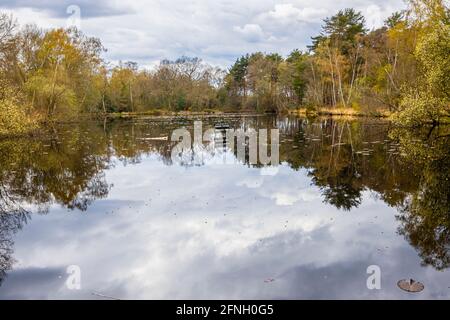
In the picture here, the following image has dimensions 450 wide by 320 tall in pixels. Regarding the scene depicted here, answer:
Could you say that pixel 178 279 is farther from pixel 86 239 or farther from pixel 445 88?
pixel 445 88

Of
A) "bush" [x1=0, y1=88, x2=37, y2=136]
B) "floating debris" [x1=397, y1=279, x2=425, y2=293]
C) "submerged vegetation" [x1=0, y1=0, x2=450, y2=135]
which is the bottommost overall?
"floating debris" [x1=397, y1=279, x2=425, y2=293]

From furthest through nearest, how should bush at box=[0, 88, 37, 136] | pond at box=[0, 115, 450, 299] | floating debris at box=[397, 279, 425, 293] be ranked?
bush at box=[0, 88, 37, 136] < pond at box=[0, 115, 450, 299] < floating debris at box=[397, 279, 425, 293]

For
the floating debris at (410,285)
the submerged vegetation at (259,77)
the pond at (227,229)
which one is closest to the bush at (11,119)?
the submerged vegetation at (259,77)

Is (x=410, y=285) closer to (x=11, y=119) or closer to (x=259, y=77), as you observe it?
(x=11, y=119)

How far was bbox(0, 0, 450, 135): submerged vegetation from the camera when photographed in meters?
24.7

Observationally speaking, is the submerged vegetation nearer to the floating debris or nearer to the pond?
the pond

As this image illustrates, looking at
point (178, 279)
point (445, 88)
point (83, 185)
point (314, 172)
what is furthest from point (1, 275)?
point (445, 88)

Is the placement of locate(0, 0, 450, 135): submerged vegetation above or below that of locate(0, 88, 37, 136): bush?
above

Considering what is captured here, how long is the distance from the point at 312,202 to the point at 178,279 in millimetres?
5342

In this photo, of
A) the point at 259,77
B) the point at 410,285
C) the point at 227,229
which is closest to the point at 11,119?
the point at 227,229

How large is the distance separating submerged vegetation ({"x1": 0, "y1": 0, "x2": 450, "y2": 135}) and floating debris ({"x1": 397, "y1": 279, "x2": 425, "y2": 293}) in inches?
697

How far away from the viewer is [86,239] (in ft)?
27.1

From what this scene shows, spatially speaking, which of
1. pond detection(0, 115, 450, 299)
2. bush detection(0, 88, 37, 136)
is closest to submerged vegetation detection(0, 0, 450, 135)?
bush detection(0, 88, 37, 136)

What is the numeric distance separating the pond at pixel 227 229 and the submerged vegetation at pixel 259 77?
885 cm
